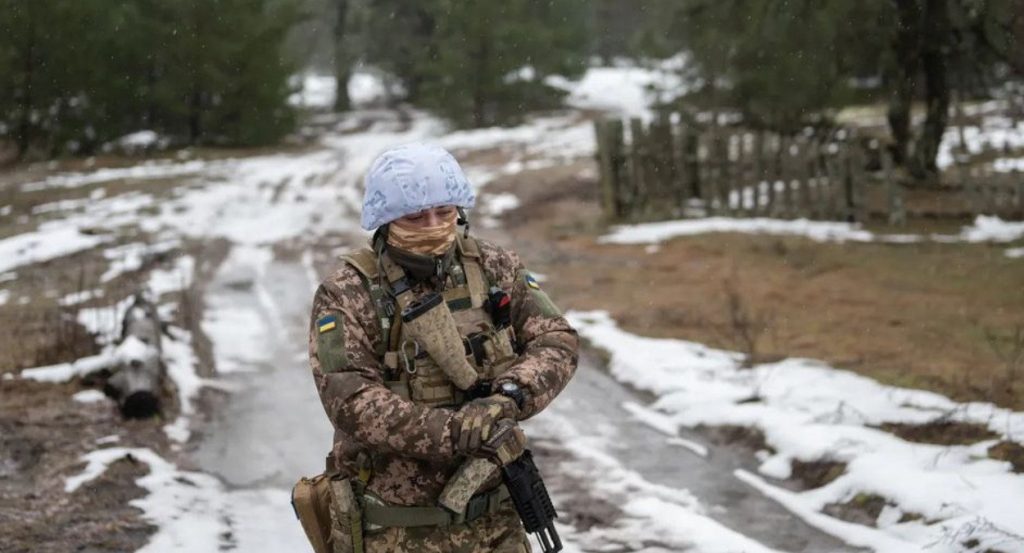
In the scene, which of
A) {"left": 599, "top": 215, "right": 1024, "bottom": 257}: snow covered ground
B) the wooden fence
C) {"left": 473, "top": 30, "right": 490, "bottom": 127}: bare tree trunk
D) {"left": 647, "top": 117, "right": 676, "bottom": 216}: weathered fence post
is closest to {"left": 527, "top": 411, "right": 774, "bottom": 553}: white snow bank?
{"left": 599, "top": 215, "right": 1024, "bottom": 257}: snow covered ground

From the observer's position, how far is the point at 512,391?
3.06 meters

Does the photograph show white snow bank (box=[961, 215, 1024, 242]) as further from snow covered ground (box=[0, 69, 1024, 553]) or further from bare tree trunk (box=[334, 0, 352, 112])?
bare tree trunk (box=[334, 0, 352, 112])

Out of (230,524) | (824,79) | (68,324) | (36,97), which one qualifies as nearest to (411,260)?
(230,524)

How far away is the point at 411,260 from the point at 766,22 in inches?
622

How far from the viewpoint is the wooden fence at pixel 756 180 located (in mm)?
15148

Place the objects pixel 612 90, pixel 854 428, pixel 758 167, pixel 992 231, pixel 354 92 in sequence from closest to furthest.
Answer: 1. pixel 854 428
2. pixel 992 231
3. pixel 758 167
4. pixel 612 90
5. pixel 354 92

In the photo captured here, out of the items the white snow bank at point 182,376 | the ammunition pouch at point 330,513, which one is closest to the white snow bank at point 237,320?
the white snow bank at point 182,376

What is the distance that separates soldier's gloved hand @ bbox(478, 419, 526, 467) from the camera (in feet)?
9.87

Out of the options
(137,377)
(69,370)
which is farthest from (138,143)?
(137,377)

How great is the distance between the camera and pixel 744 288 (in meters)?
12.3

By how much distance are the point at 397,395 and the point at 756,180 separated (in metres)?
13.9

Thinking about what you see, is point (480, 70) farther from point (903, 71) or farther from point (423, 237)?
point (423, 237)

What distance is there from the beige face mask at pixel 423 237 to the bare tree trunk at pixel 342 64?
4216cm

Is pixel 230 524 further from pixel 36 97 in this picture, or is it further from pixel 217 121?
pixel 217 121
